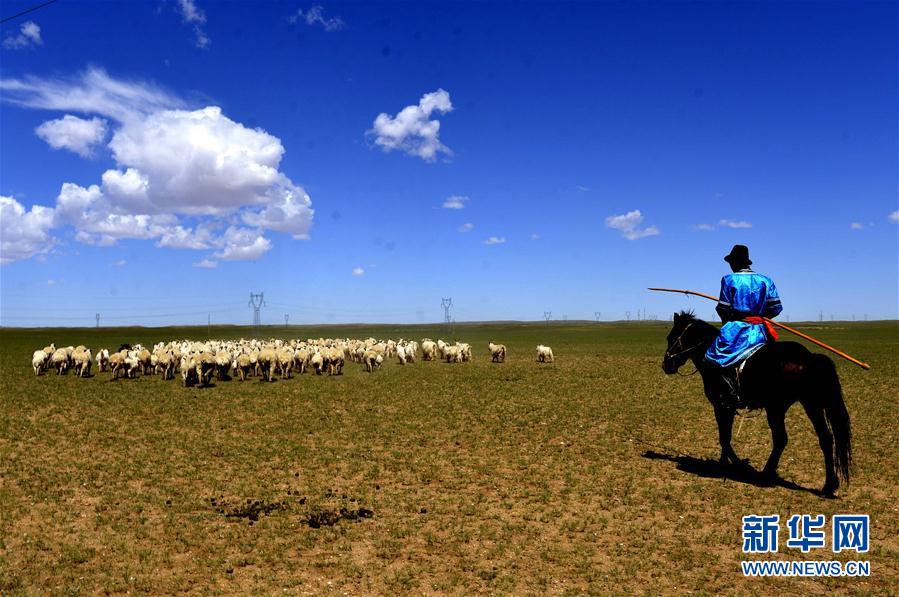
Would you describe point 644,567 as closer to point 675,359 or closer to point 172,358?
point 675,359

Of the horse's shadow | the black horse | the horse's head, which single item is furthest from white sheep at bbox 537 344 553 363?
the black horse

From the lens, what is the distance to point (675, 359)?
11.8 meters

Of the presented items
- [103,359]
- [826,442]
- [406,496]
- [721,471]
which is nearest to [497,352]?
[103,359]

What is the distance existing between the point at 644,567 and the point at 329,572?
13.5 ft

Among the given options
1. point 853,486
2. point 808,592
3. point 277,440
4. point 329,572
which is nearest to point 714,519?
point 808,592

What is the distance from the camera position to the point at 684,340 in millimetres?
11781

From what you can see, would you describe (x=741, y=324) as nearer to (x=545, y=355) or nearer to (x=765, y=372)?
(x=765, y=372)

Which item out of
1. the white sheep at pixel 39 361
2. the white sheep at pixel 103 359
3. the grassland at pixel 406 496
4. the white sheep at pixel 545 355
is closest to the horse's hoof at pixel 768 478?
the grassland at pixel 406 496

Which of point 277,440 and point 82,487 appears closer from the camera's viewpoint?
point 82,487

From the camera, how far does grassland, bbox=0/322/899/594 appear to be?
691cm

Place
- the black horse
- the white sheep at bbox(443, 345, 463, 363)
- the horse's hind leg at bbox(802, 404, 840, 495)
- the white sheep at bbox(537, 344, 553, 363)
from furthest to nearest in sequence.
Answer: the white sheep at bbox(443, 345, 463, 363) < the white sheep at bbox(537, 344, 553, 363) < the horse's hind leg at bbox(802, 404, 840, 495) < the black horse

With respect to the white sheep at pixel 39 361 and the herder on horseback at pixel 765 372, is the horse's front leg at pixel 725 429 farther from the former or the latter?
the white sheep at pixel 39 361

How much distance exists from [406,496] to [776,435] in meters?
7.15

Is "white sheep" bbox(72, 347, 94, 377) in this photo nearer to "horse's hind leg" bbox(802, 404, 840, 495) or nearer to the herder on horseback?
the herder on horseback
